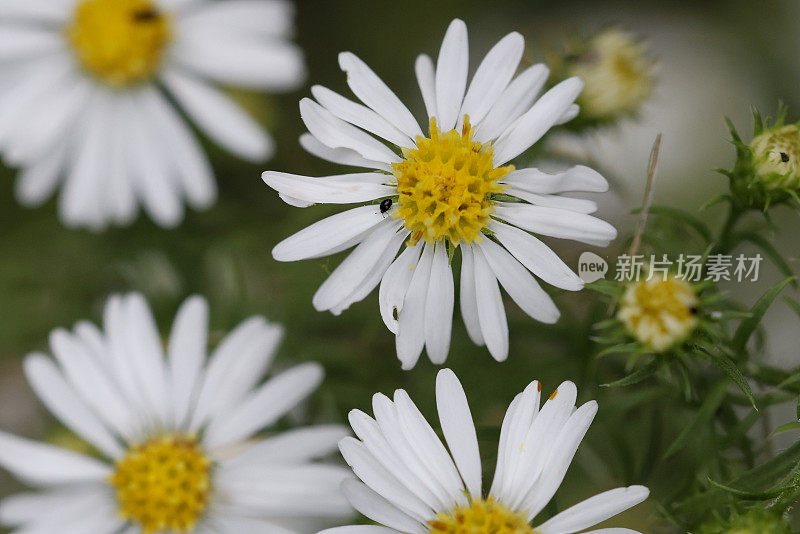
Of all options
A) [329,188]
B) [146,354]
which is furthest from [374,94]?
[146,354]

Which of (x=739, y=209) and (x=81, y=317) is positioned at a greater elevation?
(x=81, y=317)

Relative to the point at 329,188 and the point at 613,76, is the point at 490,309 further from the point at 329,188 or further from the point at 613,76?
the point at 613,76

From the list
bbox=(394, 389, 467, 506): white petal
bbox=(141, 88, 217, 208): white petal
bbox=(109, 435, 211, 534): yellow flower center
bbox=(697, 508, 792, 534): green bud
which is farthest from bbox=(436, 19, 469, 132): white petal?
bbox=(141, 88, 217, 208): white petal

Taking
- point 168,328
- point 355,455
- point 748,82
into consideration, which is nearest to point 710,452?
point 355,455

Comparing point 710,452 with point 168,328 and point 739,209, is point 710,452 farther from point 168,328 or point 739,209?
point 168,328

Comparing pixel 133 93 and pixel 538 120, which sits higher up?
pixel 133 93

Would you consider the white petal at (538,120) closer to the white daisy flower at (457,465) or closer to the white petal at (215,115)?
the white daisy flower at (457,465)

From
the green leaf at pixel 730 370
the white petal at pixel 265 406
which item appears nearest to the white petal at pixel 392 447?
the white petal at pixel 265 406
